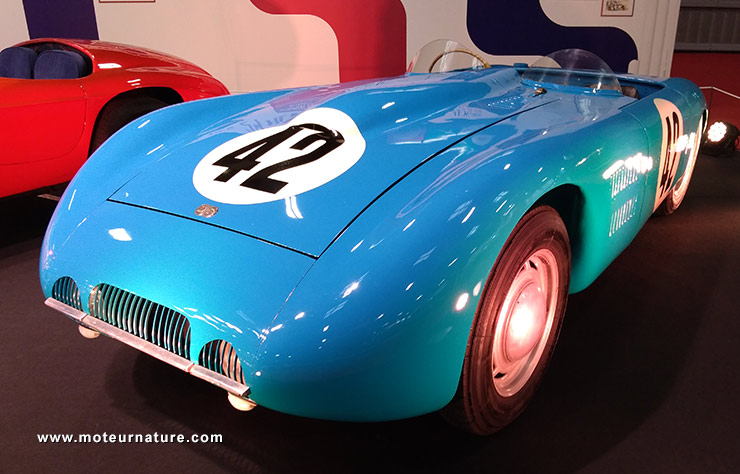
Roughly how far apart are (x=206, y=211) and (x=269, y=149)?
0.95ft

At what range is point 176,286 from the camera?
3.80 ft

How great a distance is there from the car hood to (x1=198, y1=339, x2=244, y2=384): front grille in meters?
0.24

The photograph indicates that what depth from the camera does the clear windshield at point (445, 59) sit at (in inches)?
96.8

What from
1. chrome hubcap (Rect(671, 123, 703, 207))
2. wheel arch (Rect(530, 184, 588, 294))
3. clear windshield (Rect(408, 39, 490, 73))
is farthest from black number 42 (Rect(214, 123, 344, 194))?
chrome hubcap (Rect(671, 123, 703, 207))

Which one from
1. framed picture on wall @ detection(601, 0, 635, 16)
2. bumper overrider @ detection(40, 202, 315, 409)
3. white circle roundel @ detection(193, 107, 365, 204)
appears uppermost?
framed picture on wall @ detection(601, 0, 635, 16)

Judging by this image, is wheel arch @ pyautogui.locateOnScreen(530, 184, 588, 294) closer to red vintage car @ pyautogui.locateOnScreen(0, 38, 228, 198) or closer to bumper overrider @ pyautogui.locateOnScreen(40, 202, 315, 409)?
bumper overrider @ pyautogui.locateOnScreen(40, 202, 315, 409)

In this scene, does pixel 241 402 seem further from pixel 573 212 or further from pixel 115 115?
pixel 115 115

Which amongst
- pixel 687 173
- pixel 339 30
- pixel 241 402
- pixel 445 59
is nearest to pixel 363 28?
pixel 339 30

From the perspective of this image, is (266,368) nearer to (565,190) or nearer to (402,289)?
(402,289)

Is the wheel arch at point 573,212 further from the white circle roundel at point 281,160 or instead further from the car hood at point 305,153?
the white circle roundel at point 281,160

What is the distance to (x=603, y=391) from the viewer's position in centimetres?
158

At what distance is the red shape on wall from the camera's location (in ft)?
18.1

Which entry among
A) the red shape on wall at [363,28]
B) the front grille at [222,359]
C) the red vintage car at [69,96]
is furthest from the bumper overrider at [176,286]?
the red shape on wall at [363,28]

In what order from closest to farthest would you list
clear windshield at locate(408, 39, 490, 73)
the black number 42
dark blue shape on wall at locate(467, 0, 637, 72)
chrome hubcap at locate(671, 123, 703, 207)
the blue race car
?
the blue race car
the black number 42
clear windshield at locate(408, 39, 490, 73)
chrome hubcap at locate(671, 123, 703, 207)
dark blue shape on wall at locate(467, 0, 637, 72)
